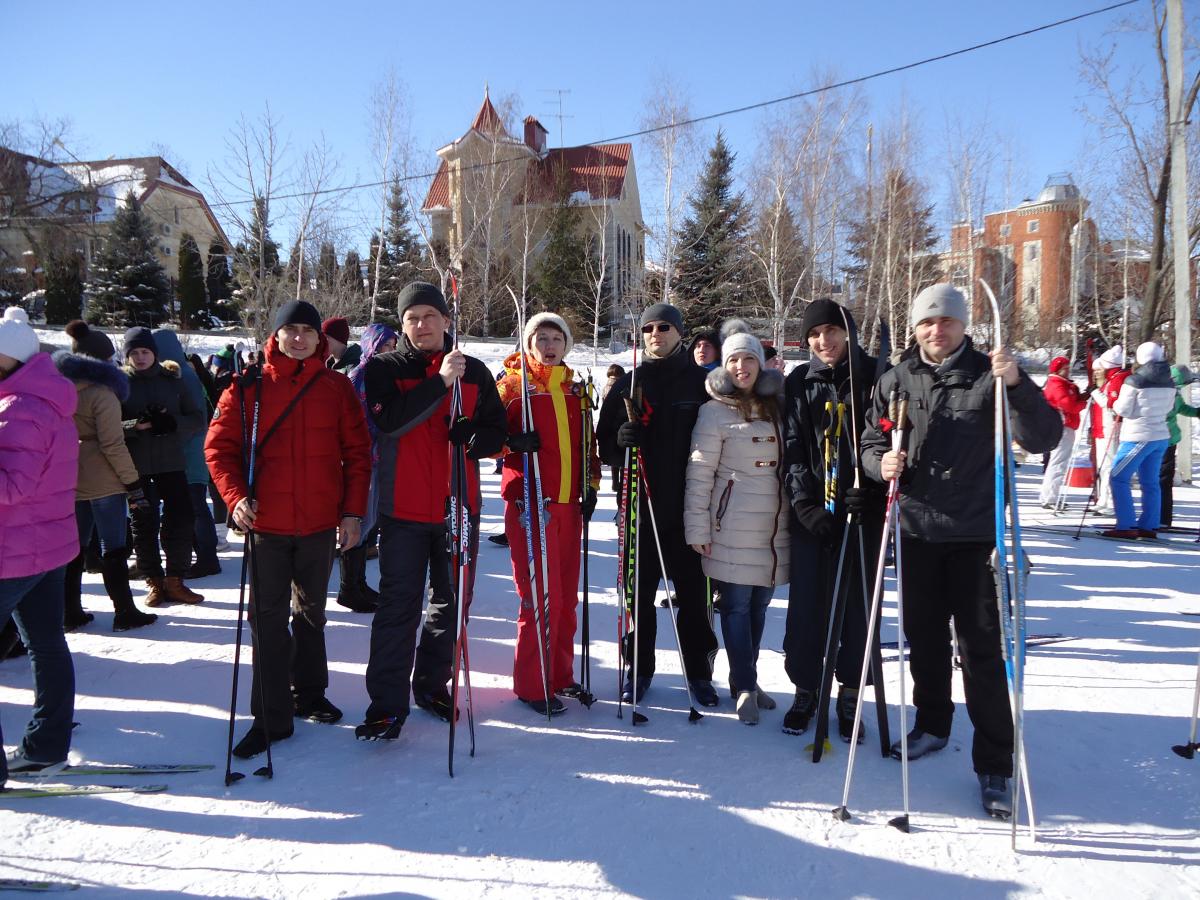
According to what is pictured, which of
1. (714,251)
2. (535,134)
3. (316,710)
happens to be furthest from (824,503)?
(535,134)

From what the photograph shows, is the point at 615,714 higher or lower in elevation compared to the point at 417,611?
lower

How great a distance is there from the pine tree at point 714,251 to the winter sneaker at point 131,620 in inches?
905

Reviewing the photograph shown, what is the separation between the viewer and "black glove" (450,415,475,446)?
3.29 metres

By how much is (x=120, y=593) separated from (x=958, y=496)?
200 inches

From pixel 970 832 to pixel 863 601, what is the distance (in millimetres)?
1023

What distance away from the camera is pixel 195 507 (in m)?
6.12

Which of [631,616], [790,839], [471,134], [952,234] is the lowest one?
[790,839]

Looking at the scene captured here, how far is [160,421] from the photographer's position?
5.23m

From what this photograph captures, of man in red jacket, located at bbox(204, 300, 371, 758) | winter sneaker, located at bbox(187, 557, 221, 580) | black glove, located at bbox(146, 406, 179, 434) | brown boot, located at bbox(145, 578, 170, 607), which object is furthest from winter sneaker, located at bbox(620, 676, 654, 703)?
winter sneaker, located at bbox(187, 557, 221, 580)

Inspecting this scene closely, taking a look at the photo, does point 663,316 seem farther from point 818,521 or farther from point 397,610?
point 397,610

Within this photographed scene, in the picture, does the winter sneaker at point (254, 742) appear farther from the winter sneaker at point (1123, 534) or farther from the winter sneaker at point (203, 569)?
the winter sneaker at point (1123, 534)

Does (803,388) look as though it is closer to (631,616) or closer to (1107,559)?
(631,616)

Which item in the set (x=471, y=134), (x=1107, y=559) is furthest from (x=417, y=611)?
(x=471, y=134)

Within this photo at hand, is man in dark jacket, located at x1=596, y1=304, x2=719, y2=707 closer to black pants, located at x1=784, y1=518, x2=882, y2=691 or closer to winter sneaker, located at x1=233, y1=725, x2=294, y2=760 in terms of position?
black pants, located at x1=784, y1=518, x2=882, y2=691
